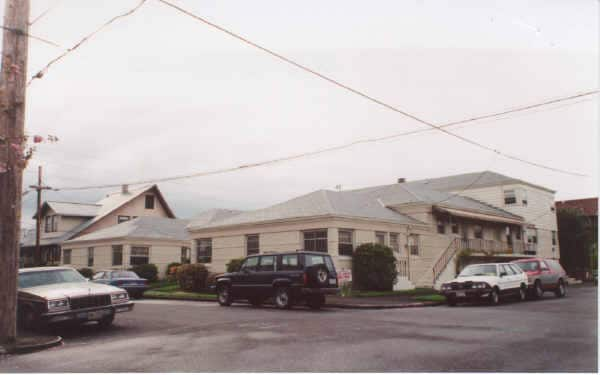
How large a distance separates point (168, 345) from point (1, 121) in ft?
17.3

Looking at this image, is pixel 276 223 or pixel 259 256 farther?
pixel 276 223

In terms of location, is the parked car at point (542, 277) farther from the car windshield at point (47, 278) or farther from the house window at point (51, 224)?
the house window at point (51, 224)

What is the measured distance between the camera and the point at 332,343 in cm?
962

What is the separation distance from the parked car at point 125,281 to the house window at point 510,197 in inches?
1105

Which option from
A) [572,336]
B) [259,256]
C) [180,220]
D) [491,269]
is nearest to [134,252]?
[180,220]

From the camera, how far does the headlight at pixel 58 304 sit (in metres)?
11.5

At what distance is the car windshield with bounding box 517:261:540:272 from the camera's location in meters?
22.6

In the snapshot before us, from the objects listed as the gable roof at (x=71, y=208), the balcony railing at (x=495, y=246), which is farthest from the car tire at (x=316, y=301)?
the gable roof at (x=71, y=208)

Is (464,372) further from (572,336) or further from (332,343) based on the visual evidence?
(572,336)

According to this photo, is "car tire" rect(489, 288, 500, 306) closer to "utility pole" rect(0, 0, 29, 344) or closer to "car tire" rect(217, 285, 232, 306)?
"car tire" rect(217, 285, 232, 306)

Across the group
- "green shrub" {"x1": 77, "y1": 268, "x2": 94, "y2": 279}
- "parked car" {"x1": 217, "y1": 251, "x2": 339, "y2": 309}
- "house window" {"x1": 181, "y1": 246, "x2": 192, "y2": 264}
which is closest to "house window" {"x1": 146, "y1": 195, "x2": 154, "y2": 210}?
"house window" {"x1": 181, "y1": 246, "x2": 192, "y2": 264}

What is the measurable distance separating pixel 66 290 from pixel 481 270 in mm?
14900

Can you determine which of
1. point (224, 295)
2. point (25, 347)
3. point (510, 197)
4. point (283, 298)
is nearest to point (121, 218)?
point (224, 295)

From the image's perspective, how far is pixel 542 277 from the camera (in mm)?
22359
